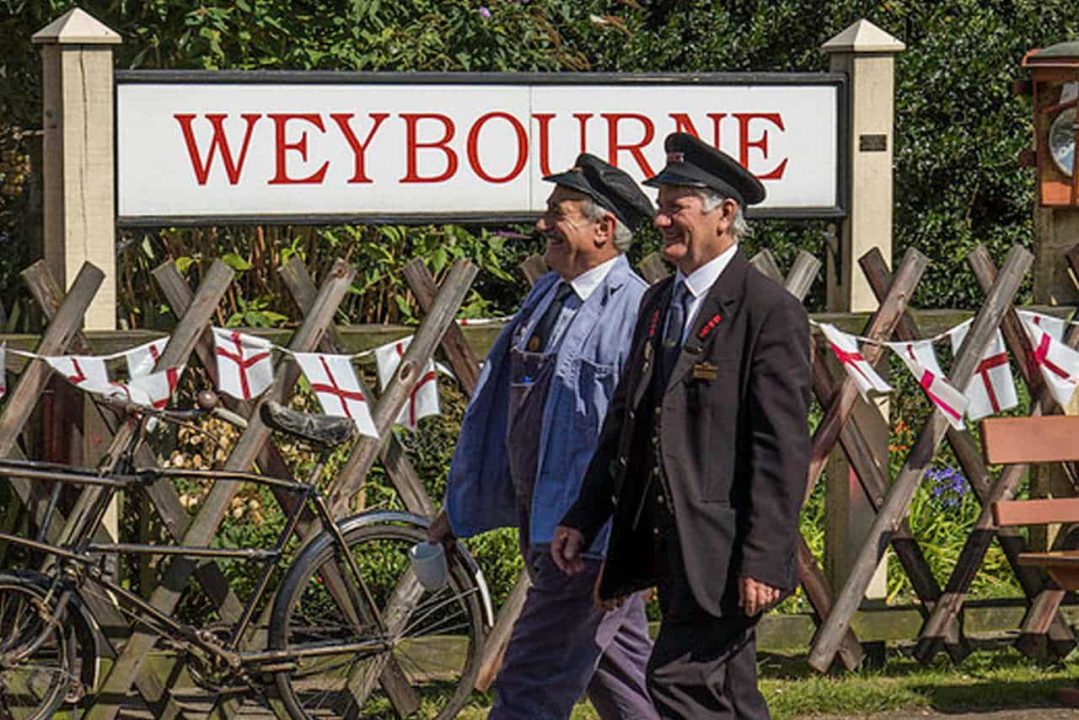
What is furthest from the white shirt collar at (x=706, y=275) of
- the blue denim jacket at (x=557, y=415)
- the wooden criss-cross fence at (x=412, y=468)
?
the wooden criss-cross fence at (x=412, y=468)

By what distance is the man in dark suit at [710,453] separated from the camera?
5801 mm

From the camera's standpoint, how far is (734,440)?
5.88m

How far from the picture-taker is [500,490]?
6820 mm

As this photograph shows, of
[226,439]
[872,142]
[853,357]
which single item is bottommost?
[226,439]

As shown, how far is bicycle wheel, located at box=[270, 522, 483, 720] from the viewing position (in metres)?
7.51

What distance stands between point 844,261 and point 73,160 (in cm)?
281

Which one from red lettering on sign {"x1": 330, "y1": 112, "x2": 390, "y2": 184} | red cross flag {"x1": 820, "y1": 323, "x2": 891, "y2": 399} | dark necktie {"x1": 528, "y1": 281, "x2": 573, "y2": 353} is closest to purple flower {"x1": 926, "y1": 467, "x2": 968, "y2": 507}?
red cross flag {"x1": 820, "y1": 323, "x2": 891, "y2": 399}

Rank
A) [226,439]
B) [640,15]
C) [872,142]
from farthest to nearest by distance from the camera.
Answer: [640,15], [226,439], [872,142]

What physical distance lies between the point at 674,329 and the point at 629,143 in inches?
97.2

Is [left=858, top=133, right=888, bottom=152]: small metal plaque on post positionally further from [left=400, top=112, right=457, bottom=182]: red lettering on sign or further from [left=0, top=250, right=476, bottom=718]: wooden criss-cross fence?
[left=0, top=250, right=476, bottom=718]: wooden criss-cross fence

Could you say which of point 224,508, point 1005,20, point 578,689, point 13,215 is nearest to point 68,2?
point 13,215

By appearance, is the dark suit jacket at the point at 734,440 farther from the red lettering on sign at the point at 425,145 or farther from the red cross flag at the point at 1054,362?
the red cross flag at the point at 1054,362

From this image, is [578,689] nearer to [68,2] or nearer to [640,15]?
[68,2]

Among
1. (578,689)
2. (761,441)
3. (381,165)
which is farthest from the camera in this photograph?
(381,165)
